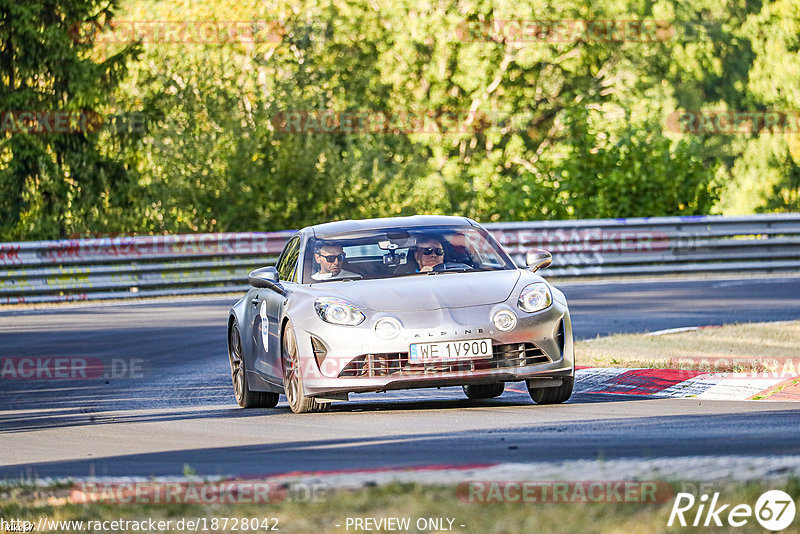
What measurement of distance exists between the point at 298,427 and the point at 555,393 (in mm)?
2004

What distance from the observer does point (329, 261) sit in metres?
11.2

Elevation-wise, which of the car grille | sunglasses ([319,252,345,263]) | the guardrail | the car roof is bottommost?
the guardrail

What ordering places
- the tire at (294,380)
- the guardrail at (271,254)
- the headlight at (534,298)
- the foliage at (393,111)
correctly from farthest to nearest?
1. the foliage at (393,111)
2. the guardrail at (271,254)
3. the tire at (294,380)
4. the headlight at (534,298)

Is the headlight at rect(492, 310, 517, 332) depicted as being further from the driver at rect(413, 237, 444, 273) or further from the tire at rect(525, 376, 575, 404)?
the driver at rect(413, 237, 444, 273)

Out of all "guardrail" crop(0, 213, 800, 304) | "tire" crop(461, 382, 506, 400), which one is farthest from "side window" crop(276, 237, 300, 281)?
"guardrail" crop(0, 213, 800, 304)

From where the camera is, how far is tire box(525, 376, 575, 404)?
10531 mm

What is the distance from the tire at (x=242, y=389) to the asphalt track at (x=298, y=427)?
5.4 inches

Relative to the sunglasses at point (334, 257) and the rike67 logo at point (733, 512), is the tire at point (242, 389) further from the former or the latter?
the rike67 logo at point (733, 512)

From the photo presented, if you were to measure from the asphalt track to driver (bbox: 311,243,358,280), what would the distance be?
100cm

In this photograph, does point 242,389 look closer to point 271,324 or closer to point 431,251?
point 271,324

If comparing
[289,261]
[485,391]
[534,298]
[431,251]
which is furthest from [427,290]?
[289,261]

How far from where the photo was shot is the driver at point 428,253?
1109 centimetres

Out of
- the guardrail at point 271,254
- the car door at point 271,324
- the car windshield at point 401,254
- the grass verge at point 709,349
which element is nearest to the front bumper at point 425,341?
the car door at point 271,324

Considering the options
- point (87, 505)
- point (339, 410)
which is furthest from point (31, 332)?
point (87, 505)
